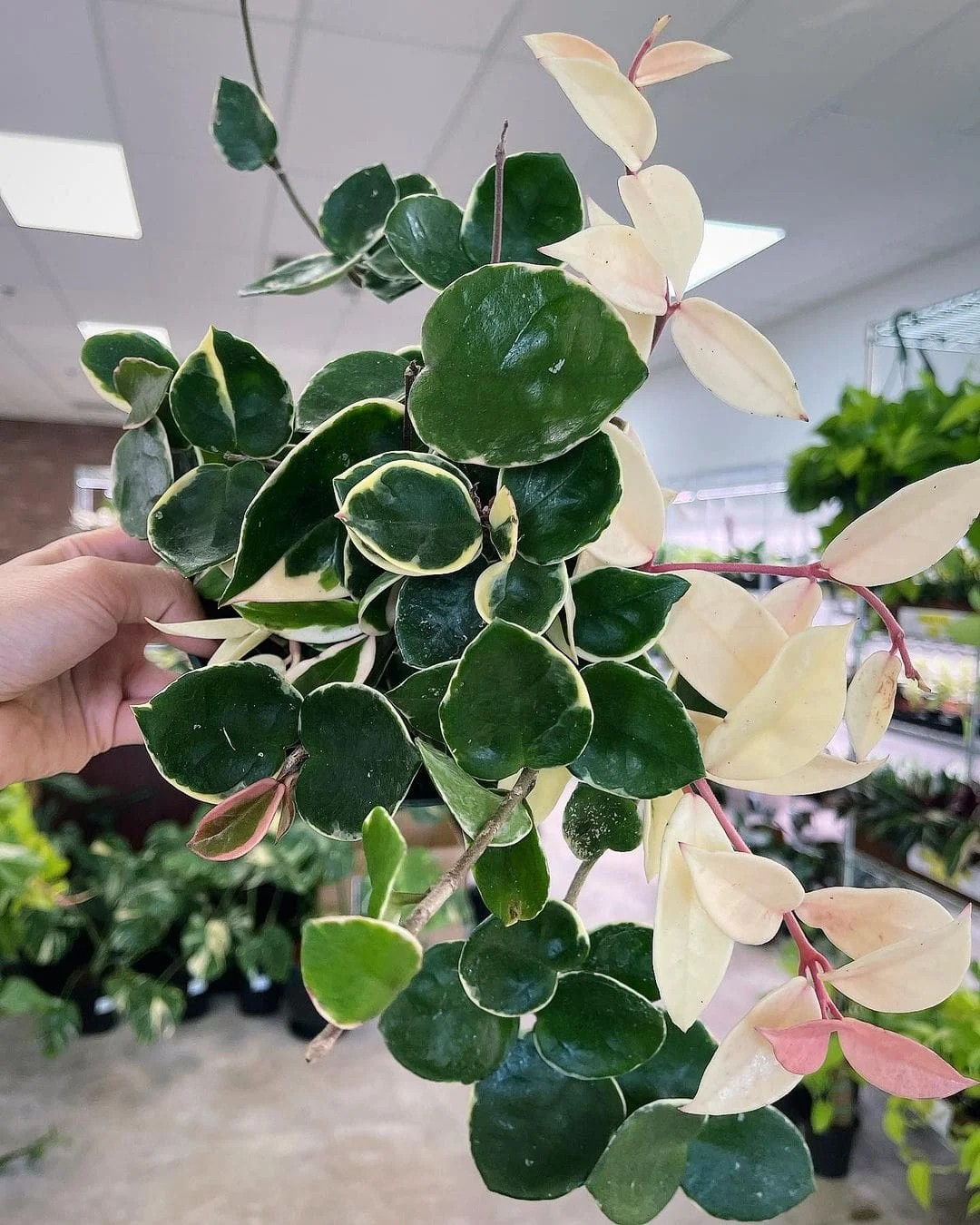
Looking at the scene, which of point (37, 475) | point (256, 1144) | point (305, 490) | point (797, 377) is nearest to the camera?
point (305, 490)

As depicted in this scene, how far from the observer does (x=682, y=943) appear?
0.77 ft

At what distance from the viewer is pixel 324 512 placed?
0.87 ft

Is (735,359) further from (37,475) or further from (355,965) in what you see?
(37,475)

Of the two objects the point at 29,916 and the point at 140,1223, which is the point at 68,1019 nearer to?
the point at 29,916

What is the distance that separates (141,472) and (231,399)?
0.20ft

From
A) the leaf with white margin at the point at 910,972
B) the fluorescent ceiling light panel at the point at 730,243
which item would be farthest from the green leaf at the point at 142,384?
the fluorescent ceiling light panel at the point at 730,243

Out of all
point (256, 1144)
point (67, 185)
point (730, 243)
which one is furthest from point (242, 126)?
point (730, 243)

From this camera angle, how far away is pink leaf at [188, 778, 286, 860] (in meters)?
0.23

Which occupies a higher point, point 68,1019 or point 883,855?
point 883,855

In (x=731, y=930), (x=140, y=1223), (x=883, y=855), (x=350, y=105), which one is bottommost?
(x=140, y=1223)

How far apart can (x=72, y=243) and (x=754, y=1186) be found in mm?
4207

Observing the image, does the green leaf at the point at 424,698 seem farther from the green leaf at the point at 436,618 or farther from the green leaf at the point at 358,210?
the green leaf at the point at 358,210

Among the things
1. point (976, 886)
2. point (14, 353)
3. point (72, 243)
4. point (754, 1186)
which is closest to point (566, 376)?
point (754, 1186)

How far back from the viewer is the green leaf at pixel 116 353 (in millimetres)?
384
